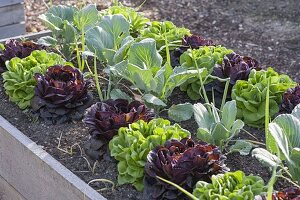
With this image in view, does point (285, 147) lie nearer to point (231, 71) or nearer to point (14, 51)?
point (231, 71)

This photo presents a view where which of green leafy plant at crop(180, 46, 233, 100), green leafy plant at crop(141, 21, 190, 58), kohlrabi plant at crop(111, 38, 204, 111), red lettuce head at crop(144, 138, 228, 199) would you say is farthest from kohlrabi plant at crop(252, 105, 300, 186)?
green leafy plant at crop(141, 21, 190, 58)

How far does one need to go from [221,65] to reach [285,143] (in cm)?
80

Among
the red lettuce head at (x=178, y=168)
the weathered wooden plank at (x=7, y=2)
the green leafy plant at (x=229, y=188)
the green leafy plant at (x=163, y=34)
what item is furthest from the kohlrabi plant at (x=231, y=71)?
the weathered wooden plank at (x=7, y=2)

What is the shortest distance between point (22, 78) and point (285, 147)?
49.3 inches

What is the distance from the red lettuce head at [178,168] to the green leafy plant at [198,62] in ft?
2.14

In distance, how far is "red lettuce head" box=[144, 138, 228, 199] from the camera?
203cm

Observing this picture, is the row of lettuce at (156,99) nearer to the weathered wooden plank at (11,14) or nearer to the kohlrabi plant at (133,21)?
the kohlrabi plant at (133,21)

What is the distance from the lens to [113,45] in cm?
285

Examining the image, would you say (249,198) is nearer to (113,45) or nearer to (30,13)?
(113,45)

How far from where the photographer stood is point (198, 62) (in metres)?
Answer: 2.72

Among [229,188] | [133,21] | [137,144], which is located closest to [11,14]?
[133,21]

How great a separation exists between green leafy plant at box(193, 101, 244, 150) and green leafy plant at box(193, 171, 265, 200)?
1.02 feet

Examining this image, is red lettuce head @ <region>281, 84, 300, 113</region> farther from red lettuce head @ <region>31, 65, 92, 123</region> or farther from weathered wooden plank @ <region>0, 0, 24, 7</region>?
weathered wooden plank @ <region>0, 0, 24, 7</region>

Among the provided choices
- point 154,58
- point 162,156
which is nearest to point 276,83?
point 154,58
